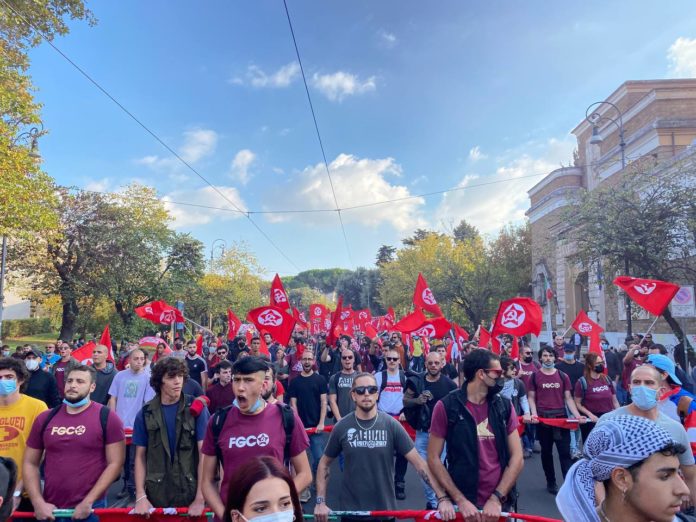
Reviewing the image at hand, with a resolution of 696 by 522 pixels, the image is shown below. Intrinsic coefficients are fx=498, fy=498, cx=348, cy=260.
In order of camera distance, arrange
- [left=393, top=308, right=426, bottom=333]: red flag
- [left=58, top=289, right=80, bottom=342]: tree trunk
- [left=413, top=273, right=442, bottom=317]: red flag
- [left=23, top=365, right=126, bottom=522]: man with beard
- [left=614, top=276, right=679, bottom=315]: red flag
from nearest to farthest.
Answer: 1. [left=23, top=365, right=126, bottom=522]: man with beard
2. [left=614, top=276, right=679, bottom=315]: red flag
3. [left=413, top=273, right=442, bottom=317]: red flag
4. [left=393, top=308, right=426, bottom=333]: red flag
5. [left=58, top=289, right=80, bottom=342]: tree trunk

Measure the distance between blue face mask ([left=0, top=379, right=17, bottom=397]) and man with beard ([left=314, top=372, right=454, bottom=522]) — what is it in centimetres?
252

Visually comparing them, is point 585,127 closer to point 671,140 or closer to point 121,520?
point 671,140

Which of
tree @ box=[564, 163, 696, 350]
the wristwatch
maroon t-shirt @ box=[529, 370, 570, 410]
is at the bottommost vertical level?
the wristwatch

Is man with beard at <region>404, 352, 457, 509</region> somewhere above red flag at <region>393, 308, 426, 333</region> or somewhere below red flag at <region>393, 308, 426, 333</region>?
below

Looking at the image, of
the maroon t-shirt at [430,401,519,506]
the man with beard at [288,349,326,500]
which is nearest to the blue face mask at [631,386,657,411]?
the maroon t-shirt at [430,401,519,506]

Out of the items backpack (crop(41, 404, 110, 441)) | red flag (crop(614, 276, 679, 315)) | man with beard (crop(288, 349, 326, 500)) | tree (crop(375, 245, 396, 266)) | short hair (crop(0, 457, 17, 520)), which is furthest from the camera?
tree (crop(375, 245, 396, 266))

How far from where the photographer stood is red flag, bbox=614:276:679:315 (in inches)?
330

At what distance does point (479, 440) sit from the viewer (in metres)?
3.45

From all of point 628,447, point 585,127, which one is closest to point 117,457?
point 628,447

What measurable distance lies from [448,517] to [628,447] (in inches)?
70.2

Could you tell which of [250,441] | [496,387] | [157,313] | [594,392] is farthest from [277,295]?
[496,387]

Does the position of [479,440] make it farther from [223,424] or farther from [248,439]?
[223,424]

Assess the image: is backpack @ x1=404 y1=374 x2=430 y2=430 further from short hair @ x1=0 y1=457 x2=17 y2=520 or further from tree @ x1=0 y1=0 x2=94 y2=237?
tree @ x1=0 y1=0 x2=94 y2=237

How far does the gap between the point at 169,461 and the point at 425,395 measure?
3.19 m
